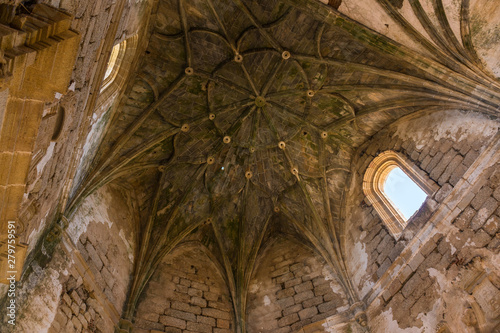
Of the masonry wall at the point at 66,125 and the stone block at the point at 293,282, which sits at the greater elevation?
the stone block at the point at 293,282

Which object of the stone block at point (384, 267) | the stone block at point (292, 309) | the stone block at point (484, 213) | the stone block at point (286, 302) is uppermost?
the stone block at point (286, 302)

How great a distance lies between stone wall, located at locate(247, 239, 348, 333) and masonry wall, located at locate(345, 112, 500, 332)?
73cm

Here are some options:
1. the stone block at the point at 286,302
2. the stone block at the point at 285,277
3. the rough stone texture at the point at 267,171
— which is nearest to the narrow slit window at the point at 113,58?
the rough stone texture at the point at 267,171

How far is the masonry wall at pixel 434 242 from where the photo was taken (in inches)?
277

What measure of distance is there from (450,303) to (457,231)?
1264mm

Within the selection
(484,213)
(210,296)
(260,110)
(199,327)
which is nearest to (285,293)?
(210,296)

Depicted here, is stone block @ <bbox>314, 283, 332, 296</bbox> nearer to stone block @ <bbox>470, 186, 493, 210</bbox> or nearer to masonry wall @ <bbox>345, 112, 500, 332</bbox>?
masonry wall @ <bbox>345, 112, 500, 332</bbox>

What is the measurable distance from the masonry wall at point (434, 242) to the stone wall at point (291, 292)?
73 centimetres

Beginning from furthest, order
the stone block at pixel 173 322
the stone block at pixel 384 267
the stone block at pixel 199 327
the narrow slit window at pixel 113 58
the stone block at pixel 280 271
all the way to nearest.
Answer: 1. the stone block at pixel 280 271
2. the stone block at pixel 199 327
3. the stone block at pixel 173 322
4. the stone block at pixel 384 267
5. the narrow slit window at pixel 113 58

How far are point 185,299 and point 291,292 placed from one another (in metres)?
2.56

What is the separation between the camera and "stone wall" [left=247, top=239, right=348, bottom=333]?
9531mm

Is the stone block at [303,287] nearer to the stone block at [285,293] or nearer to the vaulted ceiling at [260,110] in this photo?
the stone block at [285,293]

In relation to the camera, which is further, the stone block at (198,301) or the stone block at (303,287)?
the stone block at (303,287)

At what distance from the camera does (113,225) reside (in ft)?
31.4
